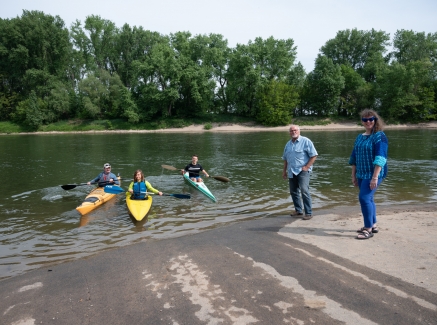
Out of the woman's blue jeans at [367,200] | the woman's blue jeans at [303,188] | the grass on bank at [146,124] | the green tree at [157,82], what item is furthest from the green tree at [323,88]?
the woman's blue jeans at [367,200]

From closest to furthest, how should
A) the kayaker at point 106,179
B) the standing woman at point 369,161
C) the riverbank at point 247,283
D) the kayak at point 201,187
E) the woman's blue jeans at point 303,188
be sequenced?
the riverbank at point 247,283
the standing woman at point 369,161
the woman's blue jeans at point 303,188
the kayak at point 201,187
the kayaker at point 106,179

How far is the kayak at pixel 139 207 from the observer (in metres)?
8.30

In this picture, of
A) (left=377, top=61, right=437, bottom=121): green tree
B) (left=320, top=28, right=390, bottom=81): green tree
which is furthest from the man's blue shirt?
(left=320, top=28, right=390, bottom=81): green tree

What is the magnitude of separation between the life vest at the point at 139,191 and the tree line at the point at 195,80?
144 feet

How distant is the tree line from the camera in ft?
170

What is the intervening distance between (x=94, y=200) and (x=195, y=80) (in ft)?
148

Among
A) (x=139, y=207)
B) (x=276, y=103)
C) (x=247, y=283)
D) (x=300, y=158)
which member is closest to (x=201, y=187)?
(x=139, y=207)

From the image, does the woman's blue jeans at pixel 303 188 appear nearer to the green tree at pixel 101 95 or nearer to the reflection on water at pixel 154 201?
the reflection on water at pixel 154 201

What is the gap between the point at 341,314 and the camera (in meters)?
3.26

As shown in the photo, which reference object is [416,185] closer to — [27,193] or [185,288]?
[185,288]

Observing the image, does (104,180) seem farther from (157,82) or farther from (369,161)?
(157,82)

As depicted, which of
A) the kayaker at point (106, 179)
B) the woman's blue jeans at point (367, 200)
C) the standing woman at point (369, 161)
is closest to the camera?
the standing woman at point (369, 161)

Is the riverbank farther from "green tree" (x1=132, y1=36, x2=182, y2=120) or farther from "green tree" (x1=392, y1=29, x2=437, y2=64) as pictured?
"green tree" (x1=392, y1=29, x2=437, y2=64)

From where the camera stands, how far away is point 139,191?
376 inches
